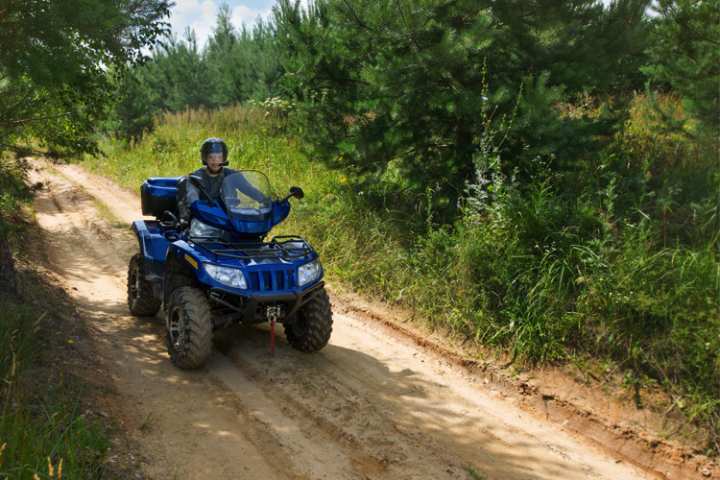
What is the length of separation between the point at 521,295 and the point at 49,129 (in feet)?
16.5

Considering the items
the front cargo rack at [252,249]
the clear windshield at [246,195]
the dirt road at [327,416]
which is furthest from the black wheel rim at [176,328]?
the clear windshield at [246,195]

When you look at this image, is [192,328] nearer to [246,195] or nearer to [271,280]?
[271,280]

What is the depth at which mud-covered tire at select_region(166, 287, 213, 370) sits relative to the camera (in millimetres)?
5355

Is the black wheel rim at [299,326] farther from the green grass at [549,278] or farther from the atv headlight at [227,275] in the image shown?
the green grass at [549,278]

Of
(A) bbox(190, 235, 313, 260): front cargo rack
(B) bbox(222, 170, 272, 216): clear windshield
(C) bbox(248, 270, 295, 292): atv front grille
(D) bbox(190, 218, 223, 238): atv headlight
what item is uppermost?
→ (B) bbox(222, 170, 272, 216): clear windshield

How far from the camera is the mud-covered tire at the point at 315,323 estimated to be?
19.3ft

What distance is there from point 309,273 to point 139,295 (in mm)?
2354

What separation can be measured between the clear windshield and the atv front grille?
2.76 ft

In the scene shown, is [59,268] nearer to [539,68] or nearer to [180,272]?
[180,272]

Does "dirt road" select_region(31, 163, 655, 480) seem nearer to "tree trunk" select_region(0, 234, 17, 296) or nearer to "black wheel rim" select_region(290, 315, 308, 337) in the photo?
"black wheel rim" select_region(290, 315, 308, 337)

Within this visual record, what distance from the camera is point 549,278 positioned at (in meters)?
5.94

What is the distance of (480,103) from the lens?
261 inches

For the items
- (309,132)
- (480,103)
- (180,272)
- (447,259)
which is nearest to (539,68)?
(480,103)

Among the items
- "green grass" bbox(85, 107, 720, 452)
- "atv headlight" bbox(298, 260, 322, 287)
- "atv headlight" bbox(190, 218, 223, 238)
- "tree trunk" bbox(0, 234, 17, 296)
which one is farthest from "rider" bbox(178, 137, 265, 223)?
→ "green grass" bbox(85, 107, 720, 452)
